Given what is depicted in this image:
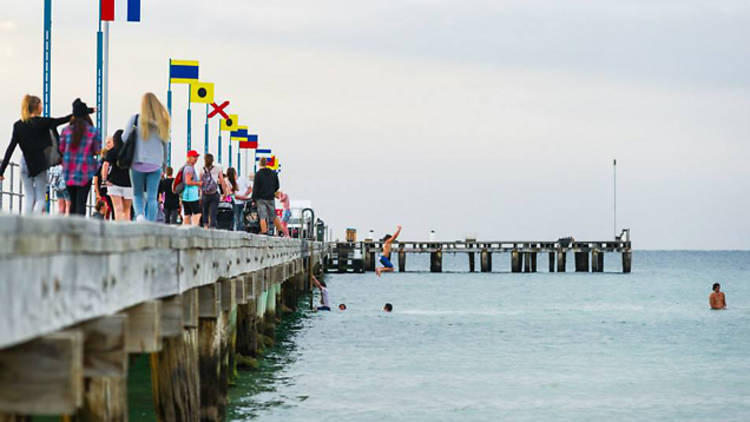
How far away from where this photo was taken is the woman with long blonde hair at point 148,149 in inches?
546

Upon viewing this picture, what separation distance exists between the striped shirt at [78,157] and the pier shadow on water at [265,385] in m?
4.98

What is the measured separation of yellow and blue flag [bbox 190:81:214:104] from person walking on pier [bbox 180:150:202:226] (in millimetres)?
19083

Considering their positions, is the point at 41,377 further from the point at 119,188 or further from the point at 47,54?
the point at 47,54

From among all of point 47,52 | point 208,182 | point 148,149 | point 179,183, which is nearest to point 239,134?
point 47,52

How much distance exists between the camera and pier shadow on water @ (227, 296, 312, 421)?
18.4 m

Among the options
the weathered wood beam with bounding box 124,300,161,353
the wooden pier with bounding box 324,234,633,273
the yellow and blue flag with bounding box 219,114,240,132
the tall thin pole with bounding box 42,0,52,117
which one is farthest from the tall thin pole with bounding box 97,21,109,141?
the wooden pier with bounding box 324,234,633,273

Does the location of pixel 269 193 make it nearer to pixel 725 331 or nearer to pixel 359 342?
pixel 359 342

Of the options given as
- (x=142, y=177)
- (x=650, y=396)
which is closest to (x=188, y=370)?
(x=142, y=177)

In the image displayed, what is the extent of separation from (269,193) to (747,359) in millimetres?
13385

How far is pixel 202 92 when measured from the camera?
40938 mm

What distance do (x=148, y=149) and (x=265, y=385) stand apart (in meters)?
8.17

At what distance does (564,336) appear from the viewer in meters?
36.9

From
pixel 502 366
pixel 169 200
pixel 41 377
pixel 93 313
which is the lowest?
pixel 502 366

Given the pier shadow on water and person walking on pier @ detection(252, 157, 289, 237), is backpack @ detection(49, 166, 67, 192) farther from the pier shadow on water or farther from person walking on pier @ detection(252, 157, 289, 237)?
person walking on pier @ detection(252, 157, 289, 237)
